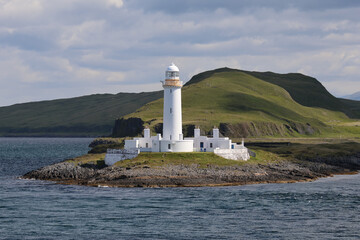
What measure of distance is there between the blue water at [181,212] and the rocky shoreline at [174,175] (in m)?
2.89

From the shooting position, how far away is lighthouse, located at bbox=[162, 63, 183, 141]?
94.7 m

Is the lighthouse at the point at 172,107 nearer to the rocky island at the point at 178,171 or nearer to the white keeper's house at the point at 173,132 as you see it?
the white keeper's house at the point at 173,132

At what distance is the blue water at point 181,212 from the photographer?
54.8 metres

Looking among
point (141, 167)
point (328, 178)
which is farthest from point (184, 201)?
point (328, 178)

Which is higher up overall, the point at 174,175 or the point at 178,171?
the point at 178,171

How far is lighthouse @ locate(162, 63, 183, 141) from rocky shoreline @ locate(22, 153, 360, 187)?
9.66 metres

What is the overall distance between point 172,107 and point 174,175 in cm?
1509

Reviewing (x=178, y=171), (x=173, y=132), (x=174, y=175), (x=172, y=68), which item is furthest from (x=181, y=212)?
(x=172, y=68)

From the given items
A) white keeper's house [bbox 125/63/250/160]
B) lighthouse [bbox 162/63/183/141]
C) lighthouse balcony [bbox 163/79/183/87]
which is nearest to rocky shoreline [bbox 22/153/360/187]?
white keeper's house [bbox 125/63/250/160]

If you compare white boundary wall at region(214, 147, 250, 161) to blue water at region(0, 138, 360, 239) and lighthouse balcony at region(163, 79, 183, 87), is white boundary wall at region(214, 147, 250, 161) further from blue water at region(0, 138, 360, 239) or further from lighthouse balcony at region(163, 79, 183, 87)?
blue water at region(0, 138, 360, 239)

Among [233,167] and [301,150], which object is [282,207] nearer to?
[233,167]

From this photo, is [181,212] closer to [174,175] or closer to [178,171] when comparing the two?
[174,175]

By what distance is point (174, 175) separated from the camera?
8300 centimetres

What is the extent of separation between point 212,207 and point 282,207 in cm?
779
